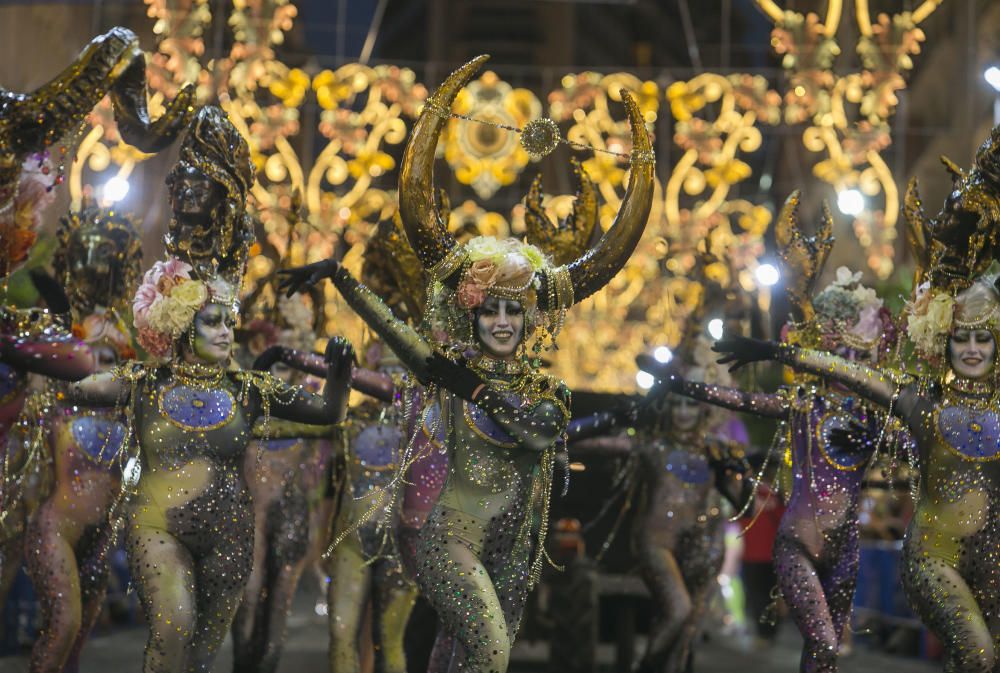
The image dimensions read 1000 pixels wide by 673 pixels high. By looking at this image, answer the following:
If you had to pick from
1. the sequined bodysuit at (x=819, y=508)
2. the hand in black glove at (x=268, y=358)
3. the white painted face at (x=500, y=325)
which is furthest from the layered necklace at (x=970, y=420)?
the hand in black glove at (x=268, y=358)

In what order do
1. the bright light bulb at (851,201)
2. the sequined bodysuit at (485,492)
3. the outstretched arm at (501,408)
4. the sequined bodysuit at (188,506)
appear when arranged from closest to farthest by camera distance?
the sequined bodysuit at (485,492)
the outstretched arm at (501,408)
the sequined bodysuit at (188,506)
the bright light bulb at (851,201)

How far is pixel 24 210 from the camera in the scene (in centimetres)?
705

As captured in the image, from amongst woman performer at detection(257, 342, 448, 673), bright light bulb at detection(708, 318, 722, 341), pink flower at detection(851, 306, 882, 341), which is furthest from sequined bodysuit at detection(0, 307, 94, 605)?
bright light bulb at detection(708, 318, 722, 341)

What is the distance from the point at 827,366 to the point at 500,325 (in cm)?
171

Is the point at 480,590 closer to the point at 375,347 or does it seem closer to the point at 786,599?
the point at 786,599

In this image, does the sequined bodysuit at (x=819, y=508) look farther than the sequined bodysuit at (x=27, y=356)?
Yes

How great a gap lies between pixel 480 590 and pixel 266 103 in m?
8.49

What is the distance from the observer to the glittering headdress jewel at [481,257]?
6320mm

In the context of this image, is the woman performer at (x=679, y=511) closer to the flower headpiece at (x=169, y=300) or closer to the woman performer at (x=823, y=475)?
the woman performer at (x=823, y=475)

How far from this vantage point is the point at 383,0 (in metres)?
14.4

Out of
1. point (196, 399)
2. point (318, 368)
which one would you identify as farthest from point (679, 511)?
point (196, 399)

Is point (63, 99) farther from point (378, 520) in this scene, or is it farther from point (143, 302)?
point (378, 520)

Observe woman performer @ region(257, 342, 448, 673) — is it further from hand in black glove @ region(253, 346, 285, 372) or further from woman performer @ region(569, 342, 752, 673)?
woman performer @ region(569, 342, 752, 673)

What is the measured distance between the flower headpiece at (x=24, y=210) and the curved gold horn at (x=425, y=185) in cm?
167
